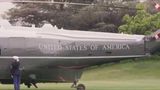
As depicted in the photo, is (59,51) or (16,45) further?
(59,51)

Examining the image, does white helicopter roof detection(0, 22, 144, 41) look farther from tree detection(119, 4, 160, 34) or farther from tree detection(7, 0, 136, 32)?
tree detection(7, 0, 136, 32)

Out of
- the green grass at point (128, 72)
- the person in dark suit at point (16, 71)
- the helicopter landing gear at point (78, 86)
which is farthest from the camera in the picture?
the green grass at point (128, 72)

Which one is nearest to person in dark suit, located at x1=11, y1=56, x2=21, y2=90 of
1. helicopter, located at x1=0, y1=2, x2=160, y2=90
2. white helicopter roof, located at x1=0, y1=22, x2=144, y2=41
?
helicopter, located at x1=0, y1=2, x2=160, y2=90

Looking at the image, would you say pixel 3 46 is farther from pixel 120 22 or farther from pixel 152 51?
pixel 120 22

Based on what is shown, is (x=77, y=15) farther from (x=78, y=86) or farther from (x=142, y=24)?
(x=78, y=86)

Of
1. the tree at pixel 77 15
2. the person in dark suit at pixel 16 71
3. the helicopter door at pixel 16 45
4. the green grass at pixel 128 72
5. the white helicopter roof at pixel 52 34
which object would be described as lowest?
the green grass at pixel 128 72

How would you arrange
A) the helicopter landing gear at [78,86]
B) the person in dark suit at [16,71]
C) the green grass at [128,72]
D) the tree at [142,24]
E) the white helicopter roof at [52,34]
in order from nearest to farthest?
the person in dark suit at [16,71] → the white helicopter roof at [52,34] → the helicopter landing gear at [78,86] → the green grass at [128,72] → the tree at [142,24]

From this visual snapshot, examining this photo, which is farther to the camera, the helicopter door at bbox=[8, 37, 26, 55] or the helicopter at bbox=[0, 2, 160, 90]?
the helicopter at bbox=[0, 2, 160, 90]

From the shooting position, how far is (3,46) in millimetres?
23781

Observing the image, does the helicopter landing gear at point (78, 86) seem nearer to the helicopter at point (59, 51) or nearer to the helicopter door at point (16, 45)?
the helicopter at point (59, 51)

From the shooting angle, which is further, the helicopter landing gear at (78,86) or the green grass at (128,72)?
the green grass at (128,72)

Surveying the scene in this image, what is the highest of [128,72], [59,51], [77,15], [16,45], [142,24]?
[16,45]

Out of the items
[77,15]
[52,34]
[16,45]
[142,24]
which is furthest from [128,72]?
[16,45]

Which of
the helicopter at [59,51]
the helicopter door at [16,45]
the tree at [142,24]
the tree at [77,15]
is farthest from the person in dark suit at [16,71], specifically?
the tree at [77,15]
